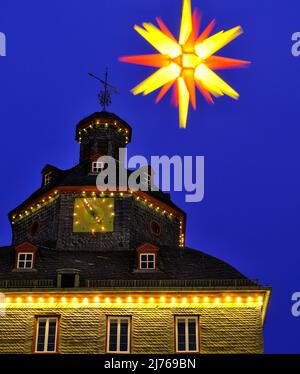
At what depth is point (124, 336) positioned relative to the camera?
113ft

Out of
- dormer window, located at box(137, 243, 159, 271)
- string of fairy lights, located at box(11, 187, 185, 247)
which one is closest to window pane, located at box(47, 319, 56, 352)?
dormer window, located at box(137, 243, 159, 271)

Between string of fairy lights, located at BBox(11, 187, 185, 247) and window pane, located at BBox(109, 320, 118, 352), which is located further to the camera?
string of fairy lights, located at BBox(11, 187, 185, 247)

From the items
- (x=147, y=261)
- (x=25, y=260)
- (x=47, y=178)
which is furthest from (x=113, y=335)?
(x=47, y=178)

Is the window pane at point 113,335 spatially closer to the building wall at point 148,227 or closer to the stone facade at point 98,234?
the stone facade at point 98,234

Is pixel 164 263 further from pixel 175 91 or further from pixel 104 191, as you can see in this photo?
pixel 175 91

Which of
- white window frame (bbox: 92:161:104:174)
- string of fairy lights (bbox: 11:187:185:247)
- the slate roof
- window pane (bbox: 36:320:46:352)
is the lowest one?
window pane (bbox: 36:320:46:352)

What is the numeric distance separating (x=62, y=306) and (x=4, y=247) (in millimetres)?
6832

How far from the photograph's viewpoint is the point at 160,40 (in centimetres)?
1214

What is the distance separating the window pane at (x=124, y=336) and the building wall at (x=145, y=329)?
0.39 metres

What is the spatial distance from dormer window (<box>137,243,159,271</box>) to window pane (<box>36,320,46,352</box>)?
5.84 meters

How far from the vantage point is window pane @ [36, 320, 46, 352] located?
34250 millimetres

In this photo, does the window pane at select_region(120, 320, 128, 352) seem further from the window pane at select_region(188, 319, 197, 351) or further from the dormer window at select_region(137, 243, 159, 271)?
the dormer window at select_region(137, 243, 159, 271)
